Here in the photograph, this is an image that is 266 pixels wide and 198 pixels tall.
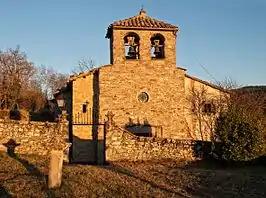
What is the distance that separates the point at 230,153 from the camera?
14789mm

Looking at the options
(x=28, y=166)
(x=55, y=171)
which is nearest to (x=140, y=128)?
(x=28, y=166)

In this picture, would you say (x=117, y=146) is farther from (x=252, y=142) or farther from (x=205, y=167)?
(x=252, y=142)

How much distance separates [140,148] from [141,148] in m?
0.04

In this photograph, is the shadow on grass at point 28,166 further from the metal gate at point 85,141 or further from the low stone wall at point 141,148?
the metal gate at point 85,141

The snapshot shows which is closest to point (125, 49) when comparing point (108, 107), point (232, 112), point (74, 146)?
point (108, 107)

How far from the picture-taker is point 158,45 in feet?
71.5

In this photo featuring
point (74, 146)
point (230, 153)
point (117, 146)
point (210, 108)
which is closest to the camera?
point (230, 153)

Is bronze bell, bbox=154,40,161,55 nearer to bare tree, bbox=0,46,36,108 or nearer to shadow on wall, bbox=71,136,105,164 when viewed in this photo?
shadow on wall, bbox=71,136,105,164

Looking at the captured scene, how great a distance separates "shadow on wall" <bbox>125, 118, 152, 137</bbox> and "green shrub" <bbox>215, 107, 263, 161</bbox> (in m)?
6.04

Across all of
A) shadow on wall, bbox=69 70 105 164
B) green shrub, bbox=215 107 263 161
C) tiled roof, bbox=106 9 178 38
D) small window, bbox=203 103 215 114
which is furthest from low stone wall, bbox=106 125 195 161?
tiled roof, bbox=106 9 178 38

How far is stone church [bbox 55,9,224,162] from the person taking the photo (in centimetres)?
2075

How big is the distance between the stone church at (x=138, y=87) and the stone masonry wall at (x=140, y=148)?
441 centimetres

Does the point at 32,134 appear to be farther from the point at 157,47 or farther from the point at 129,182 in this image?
the point at 157,47

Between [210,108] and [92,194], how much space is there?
571 inches
